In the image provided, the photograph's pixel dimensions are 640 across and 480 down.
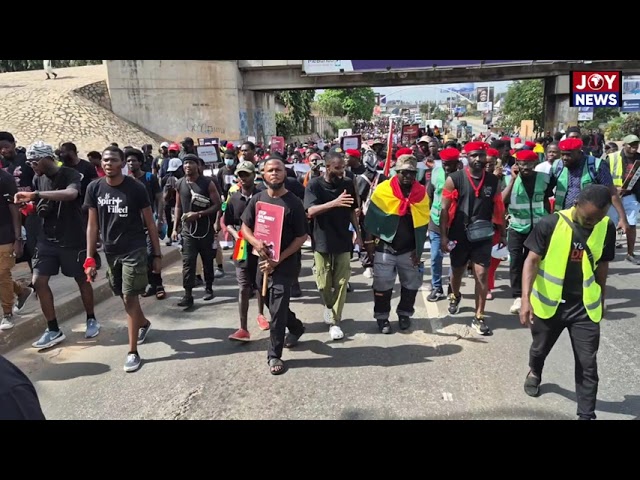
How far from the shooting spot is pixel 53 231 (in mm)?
4793

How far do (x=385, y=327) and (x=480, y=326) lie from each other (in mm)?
974

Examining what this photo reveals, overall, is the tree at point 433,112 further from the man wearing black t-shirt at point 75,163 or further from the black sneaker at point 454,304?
the man wearing black t-shirt at point 75,163

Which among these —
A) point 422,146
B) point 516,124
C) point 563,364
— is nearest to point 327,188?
point 563,364

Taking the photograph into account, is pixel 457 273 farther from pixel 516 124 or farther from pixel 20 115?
pixel 516 124

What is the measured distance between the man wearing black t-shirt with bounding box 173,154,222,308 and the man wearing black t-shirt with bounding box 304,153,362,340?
60.3 inches

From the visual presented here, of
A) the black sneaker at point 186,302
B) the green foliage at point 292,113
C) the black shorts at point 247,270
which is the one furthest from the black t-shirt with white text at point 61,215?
the green foliage at point 292,113

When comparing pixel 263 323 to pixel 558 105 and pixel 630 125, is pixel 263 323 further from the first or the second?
pixel 630 125

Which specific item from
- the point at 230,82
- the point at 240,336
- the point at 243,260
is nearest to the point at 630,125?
the point at 230,82

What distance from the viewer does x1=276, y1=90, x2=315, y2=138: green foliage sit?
35781 millimetres

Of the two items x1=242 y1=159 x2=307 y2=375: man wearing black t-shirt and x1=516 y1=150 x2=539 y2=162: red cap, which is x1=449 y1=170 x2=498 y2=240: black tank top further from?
x1=242 y1=159 x2=307 y2=375: man wearing black t-shirt

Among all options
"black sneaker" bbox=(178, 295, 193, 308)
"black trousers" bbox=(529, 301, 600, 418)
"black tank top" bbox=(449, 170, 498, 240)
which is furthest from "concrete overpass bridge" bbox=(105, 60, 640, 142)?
"black trousers" bbox=(529, 301, 600, 418)

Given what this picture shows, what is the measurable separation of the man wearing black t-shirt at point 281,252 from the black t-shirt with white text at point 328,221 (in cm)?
68

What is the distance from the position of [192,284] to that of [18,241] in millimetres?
1908

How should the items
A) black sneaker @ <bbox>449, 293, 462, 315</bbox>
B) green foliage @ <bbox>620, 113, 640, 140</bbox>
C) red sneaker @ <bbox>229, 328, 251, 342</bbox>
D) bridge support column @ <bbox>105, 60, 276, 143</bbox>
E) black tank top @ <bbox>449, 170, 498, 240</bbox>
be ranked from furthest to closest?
green foliage @ <bbox>620, 113, 640, 140</bbox> < bridge support column @ <bbox>105, 60, 276, 143</bbox> < black sneaker @ <bbox>449, 293, 462, 315</bbox> < black tank top @ <bbox>449, 170, 498, 240</bbox> < red sneaker @ <bbox>229, 328, 251, 342</bbox>
